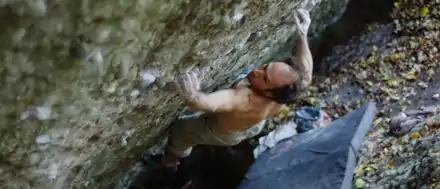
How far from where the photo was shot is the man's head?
2029mm

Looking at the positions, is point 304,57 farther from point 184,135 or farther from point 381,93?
point 381,93

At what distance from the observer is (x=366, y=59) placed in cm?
443

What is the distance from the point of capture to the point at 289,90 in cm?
209

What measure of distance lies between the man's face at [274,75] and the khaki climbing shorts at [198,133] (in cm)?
48

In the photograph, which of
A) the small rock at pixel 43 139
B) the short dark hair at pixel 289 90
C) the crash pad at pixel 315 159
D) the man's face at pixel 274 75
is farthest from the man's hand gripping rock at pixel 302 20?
the small rock at pixel 43 139

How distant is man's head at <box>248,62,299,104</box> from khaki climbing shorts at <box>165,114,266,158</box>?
0.45 metres

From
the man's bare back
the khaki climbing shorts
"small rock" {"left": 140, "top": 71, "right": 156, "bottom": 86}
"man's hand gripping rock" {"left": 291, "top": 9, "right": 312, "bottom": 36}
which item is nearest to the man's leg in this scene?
the khaki climbing shorts

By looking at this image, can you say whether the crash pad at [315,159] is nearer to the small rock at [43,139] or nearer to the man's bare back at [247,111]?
the man's bare back at [247,111]

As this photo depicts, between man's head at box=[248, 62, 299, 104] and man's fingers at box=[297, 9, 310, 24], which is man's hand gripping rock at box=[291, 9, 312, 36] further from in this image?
man's head at box=[248, 62, 299, 104]

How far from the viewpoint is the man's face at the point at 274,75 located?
2.02m

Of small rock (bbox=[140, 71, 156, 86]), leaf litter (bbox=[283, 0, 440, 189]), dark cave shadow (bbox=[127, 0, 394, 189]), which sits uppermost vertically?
small rock (bbox=[140, 71, 156, 86])

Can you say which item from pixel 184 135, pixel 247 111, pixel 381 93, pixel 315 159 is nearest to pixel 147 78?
pixel 247 111

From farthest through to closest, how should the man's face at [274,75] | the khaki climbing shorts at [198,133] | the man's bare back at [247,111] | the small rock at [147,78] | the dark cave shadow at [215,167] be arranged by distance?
the dark cave shadow at [215,167], the khaki climbing shorts at [198,133], the man's bare back at [247,111], the man's face at [274,75], the small rock at [147,78]

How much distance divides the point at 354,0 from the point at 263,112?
9.26 ft
